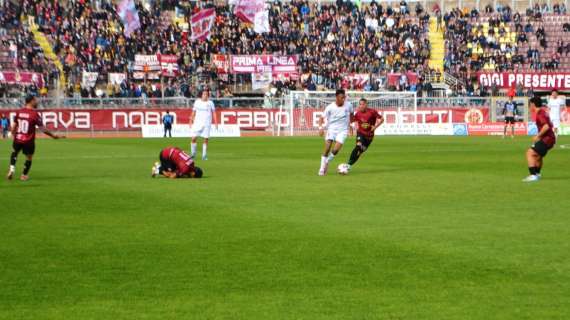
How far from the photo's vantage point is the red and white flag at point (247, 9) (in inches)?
2384

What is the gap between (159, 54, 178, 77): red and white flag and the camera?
2279 inches

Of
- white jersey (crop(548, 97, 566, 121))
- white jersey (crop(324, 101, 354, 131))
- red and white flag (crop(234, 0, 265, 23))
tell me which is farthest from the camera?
red and white flag (crop(234, 0, 265, 23))

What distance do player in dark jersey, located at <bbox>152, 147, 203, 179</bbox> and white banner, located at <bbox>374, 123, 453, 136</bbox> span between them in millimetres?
34363

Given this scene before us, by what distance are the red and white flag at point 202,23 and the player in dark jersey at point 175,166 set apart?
128 feet

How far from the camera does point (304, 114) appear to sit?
5559cm

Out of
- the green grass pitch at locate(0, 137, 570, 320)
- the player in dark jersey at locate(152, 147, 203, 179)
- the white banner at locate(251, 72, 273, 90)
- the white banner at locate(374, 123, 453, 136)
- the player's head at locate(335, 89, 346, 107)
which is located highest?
the white banner at locate(251, 72, 273, 90)

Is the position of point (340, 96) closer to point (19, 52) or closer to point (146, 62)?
point (146, 62)

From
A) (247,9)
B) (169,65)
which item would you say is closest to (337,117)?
(169,65)

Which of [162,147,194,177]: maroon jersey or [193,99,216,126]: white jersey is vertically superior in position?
[193,99,216,126]: white jersey

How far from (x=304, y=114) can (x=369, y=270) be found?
46.9 meters

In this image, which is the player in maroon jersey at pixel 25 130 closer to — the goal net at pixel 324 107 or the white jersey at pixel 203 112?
the white jersey at pixel 203 112

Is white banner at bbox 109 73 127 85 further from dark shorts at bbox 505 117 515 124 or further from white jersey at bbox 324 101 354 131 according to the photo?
white jersey at bbox 324 101 354 131

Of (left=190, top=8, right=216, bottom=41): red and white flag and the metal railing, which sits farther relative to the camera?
(left=190, top=8, right=216, bottom=41): red and white flag


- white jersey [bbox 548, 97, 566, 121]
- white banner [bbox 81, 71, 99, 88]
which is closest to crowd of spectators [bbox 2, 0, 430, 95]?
white banner [bbox 81, 71, 99, 88]
